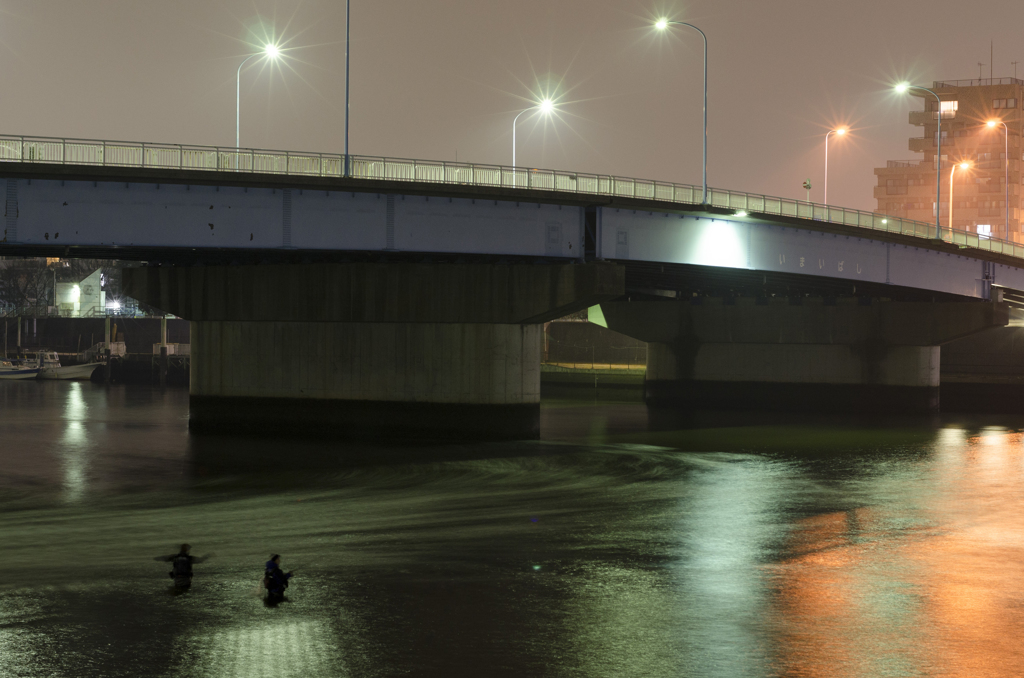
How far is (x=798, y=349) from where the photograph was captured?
70.2 metres

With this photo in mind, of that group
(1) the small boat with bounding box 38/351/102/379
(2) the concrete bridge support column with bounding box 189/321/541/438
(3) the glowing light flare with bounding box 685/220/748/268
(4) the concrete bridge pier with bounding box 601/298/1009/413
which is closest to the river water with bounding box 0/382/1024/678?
(2) the concrete bridge support column with bounding box 189/321/541/438

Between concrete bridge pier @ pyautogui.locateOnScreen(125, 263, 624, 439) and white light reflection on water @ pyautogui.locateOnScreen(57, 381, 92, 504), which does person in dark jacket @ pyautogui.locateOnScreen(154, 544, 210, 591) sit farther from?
concrete bridge pier @ pyautogui.locateOnScreen(125, 263, 624, 439)

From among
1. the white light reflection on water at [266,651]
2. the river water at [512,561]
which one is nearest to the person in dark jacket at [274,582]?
the river water at [512,561]

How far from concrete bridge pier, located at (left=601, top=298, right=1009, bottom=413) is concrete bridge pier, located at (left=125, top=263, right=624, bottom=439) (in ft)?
92.1

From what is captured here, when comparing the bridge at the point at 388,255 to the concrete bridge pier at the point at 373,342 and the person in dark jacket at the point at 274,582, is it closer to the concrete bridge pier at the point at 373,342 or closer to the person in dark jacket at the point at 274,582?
the concrete bridge pier at the point at 373,342

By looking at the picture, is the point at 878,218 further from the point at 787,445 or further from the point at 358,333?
the point at 358,333

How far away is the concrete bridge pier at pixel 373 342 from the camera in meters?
44.3

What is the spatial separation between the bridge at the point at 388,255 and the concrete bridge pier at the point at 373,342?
0.22 feet

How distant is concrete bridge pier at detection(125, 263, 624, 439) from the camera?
44.3 meters

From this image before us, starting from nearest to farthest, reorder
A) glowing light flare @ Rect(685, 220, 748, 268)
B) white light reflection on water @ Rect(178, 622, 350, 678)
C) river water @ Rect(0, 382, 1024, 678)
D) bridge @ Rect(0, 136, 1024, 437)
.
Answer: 1. white light reflection on water @ Rect(178, 622, 350, 678)
2. river water @ Rect(0, 382, 1024, 678)
3. bridge @ Rect(0, 136, 1024, 437)
4. glowing light flare @ Rect(685, 220, 748, 268)

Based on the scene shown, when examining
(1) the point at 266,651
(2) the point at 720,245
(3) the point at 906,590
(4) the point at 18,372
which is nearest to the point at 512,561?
(3) the point at 906,590

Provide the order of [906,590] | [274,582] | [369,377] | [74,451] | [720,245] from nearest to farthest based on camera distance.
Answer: [274,582] → [906,590] → [74,451] → [369,377] → [720,245]

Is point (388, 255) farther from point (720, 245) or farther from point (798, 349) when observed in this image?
point (798, 349)

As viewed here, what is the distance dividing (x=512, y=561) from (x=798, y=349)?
53201mm
